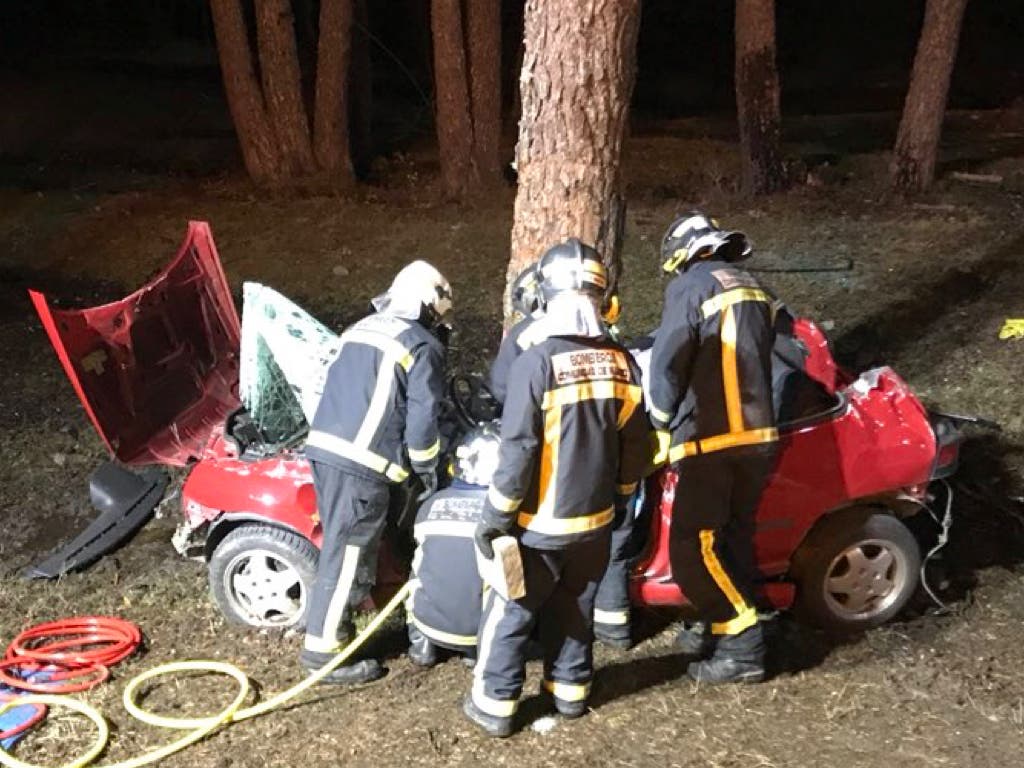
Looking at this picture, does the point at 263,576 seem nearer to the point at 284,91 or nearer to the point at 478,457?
the point at 478,457

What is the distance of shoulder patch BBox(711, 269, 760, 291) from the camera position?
4.17 m

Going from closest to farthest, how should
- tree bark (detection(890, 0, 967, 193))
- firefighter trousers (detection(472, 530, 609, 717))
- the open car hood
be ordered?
firefighter trousers (detection(472, 530, 609, 717)) < the open car hood < tree bark (detection(890, 0, 967, 193))

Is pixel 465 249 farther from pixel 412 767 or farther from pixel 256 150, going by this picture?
pixel 412 767

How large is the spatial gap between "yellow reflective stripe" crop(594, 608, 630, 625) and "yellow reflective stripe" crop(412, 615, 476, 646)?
60 centimetres

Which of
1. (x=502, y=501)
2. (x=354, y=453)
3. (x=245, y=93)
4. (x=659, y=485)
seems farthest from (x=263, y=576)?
(x=245, y=93)

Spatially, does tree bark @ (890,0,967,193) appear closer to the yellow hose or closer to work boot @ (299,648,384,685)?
the yellow hose

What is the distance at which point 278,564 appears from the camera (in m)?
4.71

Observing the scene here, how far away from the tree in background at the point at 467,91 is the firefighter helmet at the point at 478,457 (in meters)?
6.98

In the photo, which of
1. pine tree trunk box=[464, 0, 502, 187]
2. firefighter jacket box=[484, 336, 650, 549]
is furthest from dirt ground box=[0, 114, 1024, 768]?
firefighter jacket box=[484, 336, 650, 549]

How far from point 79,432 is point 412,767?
396cm

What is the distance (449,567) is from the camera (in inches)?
166

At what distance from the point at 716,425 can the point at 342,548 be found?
161 centimetres

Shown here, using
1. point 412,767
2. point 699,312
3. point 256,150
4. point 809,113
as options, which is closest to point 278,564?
point 412,767

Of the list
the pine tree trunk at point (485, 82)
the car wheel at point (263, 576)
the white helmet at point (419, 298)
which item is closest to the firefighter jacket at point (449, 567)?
the car wheel at point (263, 576)
